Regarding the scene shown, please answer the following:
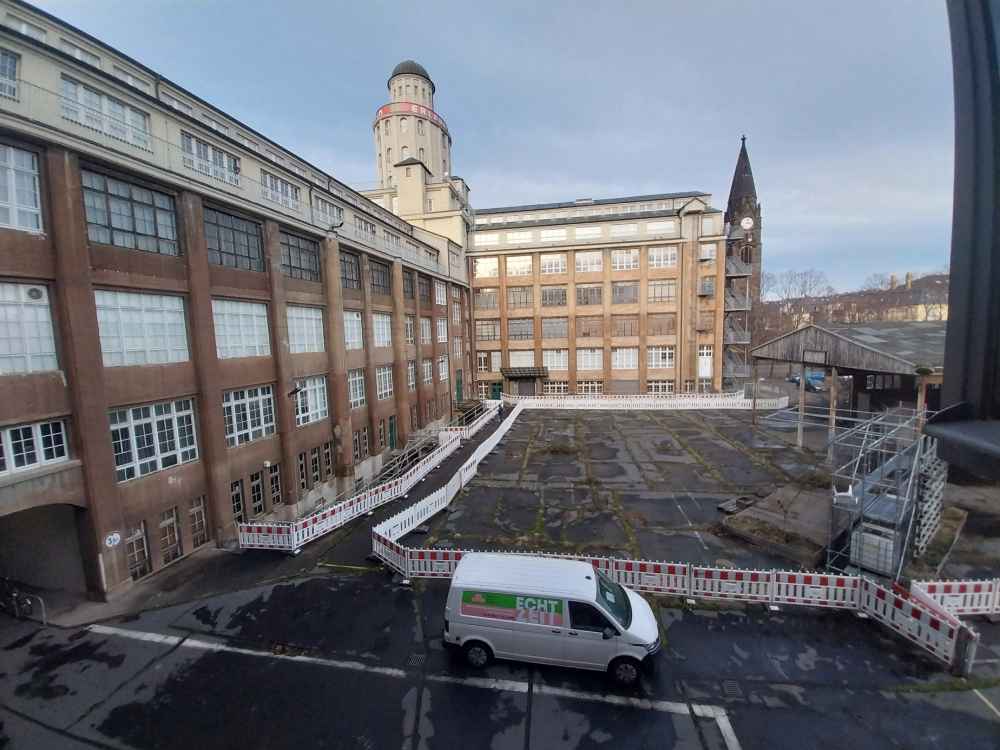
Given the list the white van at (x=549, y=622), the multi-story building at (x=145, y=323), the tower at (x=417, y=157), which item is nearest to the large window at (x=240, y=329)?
the multi-story building at (x=145, y=323)

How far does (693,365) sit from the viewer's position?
43.8 m

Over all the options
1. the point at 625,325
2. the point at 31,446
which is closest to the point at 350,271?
the point at 31,446

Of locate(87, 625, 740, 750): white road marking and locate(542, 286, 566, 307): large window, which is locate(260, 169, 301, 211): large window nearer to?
locate(87, 625, 740, 750): white road marking

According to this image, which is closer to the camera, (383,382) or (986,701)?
(986,701)

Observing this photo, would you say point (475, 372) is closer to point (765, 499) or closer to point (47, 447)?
point (765, 499)

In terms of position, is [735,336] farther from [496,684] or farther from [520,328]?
[496,684]

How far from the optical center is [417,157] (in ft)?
162

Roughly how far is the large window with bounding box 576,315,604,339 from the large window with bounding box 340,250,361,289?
26.2 m

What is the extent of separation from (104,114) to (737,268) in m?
47.4

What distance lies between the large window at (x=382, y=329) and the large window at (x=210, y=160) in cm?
1088

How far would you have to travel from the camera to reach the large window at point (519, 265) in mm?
46750

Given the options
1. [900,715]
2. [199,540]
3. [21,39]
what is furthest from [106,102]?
[900,715]

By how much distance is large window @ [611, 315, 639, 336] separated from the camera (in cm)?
4503

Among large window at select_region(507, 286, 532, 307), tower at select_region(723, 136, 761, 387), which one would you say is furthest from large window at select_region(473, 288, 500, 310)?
tower at select_region(723, 136, 761, 387)
